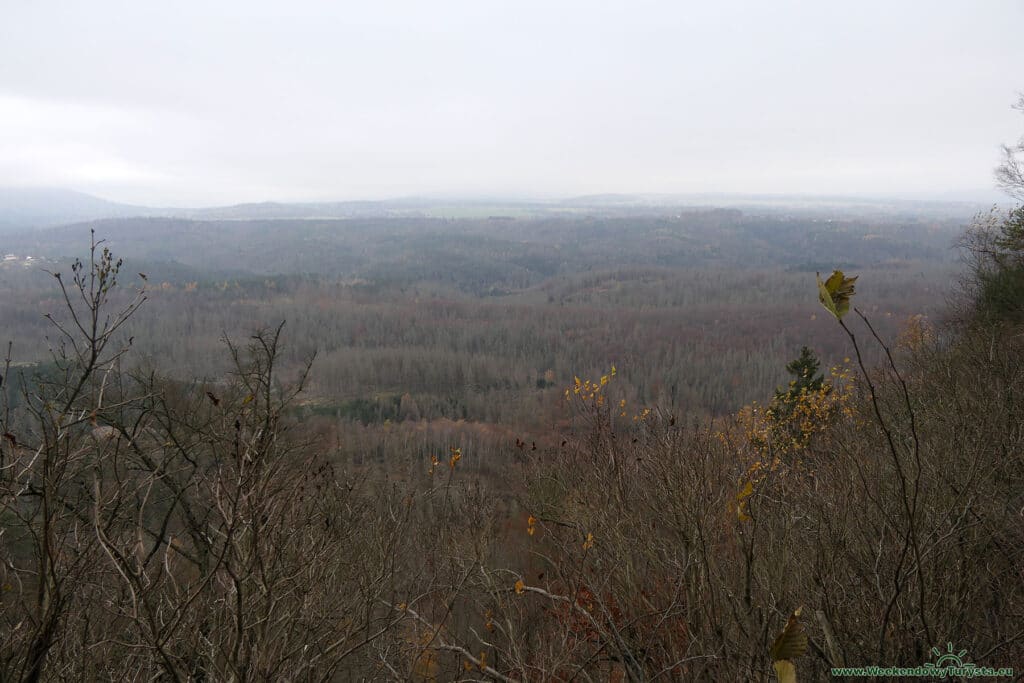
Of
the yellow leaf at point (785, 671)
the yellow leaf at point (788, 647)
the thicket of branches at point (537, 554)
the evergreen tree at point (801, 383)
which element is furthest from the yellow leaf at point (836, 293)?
the evergreen tree at point (801, 383)

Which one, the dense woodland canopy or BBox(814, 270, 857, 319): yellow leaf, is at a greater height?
BBox(814, 270, 857, 319): yellow leaf

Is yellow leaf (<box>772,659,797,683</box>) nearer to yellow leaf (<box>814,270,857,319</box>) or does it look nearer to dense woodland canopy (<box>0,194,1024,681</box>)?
dense woodland canopy (<box>0,194,1024,681</box>)

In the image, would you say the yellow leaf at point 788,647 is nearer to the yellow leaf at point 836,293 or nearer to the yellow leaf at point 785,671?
the yellow leaf at point 785,671

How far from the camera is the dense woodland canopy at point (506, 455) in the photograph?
14.5ft

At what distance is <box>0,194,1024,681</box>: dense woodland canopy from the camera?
4.41 m

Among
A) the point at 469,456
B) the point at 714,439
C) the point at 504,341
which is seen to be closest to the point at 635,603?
the point at 714,439

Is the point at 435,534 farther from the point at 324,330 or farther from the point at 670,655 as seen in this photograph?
the point at 324,330

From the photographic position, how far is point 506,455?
3450 centimetres

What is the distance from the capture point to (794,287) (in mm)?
102625

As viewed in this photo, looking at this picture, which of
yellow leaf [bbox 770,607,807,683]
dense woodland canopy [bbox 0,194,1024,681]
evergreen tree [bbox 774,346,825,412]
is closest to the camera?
yellow leaf [bbox 770,607,807,683]

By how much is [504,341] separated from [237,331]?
4124 centimetres

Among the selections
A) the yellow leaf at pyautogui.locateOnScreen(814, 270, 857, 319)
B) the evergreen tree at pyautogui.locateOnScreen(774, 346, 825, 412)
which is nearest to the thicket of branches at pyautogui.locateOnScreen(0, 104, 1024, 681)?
the yellow leaf at pyautogui.locateOnScreen(814, 270, 857, 319)

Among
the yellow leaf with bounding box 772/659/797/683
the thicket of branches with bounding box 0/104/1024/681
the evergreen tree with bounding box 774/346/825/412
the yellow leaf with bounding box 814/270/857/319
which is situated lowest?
the evergreen tree with bounding box 774/346/825/412

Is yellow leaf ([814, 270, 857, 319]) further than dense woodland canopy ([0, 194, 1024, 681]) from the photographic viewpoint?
No
